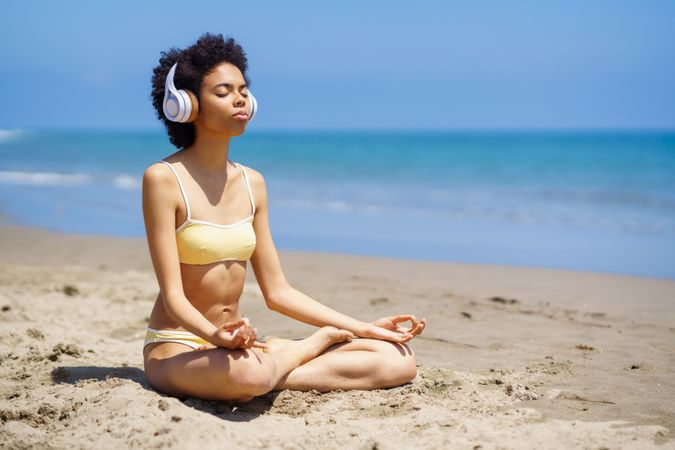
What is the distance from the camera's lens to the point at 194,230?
4273 mm

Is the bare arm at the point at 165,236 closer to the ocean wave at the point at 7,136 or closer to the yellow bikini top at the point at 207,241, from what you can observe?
the yellow bikini top at the point at 207,241

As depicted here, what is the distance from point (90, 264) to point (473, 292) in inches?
183

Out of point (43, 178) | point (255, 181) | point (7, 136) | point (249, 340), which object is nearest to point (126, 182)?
point (43, 178)

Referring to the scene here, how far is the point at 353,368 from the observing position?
4.53 meters

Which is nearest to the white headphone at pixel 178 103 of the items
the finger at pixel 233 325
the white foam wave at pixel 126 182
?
the finger at pixel 233 325

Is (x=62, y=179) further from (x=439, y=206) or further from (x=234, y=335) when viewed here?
(x=234, y=335)

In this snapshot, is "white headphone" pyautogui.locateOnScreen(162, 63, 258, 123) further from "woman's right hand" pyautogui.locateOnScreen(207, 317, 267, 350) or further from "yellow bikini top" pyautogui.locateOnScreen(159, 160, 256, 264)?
"woman's right hand" pyautogui.locateOnScreen(207, 317, 267, 350)

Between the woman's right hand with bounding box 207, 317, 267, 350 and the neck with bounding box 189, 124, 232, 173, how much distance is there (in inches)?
39.1

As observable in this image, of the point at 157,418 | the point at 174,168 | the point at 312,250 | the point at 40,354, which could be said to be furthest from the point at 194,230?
the point at 312,250

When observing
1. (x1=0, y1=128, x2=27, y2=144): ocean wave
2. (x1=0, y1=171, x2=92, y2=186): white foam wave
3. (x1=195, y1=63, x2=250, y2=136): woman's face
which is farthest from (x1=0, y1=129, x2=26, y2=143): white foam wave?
(x1=195, y1=63, x2=250, y2=136): woman's face

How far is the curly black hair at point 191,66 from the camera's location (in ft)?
14.1

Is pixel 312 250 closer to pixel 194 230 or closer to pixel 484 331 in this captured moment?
pixel 484 331

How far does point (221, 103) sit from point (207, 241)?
2.39 feet

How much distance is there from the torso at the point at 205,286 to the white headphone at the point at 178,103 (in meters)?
0.28
